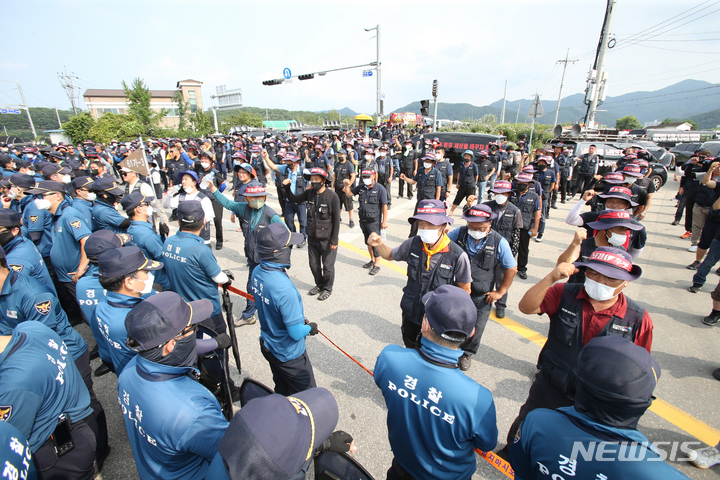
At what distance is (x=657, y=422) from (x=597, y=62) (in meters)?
22.7

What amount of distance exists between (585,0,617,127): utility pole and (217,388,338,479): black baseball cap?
2421 cm

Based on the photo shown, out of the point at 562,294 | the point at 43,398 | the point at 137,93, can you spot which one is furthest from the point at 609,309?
the point at 137,93

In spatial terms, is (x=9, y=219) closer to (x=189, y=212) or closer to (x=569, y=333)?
(x=189, y=212)

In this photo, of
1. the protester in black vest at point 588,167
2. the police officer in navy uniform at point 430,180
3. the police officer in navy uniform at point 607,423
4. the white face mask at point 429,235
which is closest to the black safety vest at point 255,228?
the white face mask at point 429,235

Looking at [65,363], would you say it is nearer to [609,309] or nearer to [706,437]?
[609,309]

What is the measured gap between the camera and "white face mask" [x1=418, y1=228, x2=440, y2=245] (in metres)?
3.10

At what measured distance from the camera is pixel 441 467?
1.72m

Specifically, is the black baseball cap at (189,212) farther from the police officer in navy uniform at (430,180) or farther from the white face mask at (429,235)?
the police officer in navy uniform at (430,180)

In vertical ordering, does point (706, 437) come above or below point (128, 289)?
below

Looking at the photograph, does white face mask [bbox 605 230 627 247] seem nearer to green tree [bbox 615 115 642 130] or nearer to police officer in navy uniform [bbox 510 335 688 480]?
police officer in navy uniform [bbox 510 335 688 480]

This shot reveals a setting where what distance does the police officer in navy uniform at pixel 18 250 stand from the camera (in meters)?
3.11

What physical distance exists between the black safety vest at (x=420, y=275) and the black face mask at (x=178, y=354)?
202 cm

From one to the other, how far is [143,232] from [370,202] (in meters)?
3.73

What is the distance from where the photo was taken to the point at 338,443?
170 cm
